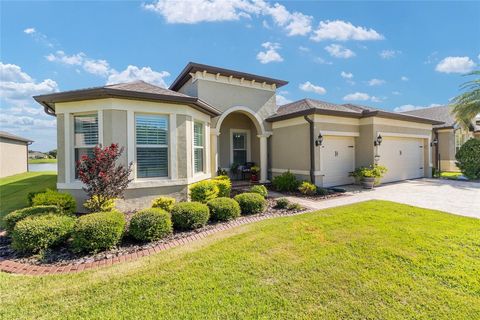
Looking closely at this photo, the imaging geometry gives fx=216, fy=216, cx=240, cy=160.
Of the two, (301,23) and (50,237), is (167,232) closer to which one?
(50,237)

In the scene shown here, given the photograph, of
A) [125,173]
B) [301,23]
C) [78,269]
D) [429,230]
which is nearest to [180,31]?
[301,23]

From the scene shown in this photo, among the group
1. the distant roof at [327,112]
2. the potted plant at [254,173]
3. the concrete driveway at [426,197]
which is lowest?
the concrete driveway at [426,197]

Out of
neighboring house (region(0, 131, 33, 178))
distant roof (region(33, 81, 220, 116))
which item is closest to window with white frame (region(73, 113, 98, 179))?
distant roof (region(33, 81, 220, 116))

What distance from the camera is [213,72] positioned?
35.3 feet

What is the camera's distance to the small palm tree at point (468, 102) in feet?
47.5

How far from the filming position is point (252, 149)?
1416 centimetres

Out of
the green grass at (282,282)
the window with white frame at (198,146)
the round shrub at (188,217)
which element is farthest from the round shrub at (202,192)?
the green grass at (282,282)

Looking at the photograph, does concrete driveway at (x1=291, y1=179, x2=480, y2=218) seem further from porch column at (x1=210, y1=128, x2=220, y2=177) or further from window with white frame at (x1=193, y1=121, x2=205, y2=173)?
porch column at (x1=210, y1=128, x2=220, y2=177)

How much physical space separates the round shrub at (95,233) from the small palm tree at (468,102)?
69.6ft

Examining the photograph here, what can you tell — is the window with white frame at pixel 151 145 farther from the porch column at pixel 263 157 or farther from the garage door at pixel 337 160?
the garage door at pixel 337 160

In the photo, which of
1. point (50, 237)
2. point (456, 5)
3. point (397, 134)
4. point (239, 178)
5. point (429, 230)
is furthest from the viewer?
point (239, 178)

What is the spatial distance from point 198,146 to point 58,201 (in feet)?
15.9

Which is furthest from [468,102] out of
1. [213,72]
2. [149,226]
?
[149,226]

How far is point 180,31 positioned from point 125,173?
28.3 feet
